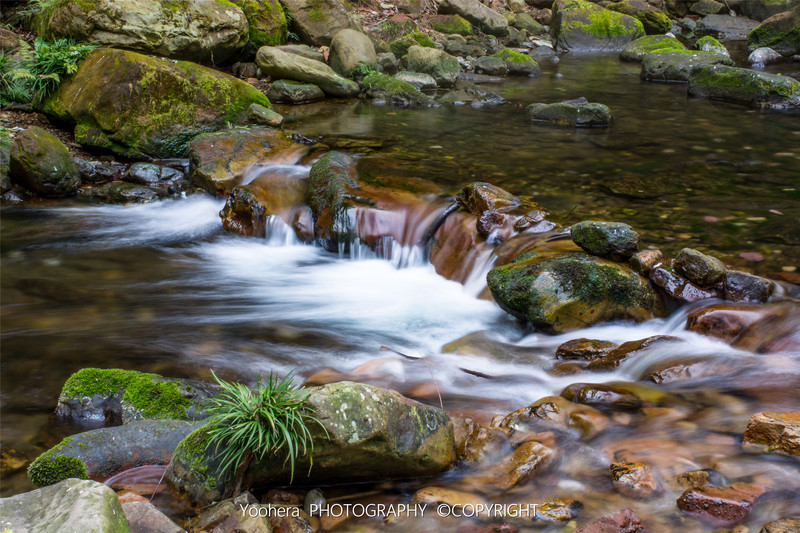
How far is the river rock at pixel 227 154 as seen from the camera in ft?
28.5

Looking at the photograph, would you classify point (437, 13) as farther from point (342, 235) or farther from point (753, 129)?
point (342, 235)

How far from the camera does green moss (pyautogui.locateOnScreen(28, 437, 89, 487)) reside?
3.23 meters

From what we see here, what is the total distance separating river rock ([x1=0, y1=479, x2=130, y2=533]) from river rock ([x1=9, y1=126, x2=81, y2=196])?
734cm

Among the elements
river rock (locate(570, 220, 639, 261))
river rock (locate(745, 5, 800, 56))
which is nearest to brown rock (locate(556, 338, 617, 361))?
river rock (locate(570, 220, 639, 261))

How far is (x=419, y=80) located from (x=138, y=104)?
24.9ft

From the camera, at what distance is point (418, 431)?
10.8ft

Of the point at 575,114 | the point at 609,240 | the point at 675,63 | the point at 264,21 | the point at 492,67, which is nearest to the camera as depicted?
the point at 609,240

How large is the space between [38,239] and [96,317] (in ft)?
8.50

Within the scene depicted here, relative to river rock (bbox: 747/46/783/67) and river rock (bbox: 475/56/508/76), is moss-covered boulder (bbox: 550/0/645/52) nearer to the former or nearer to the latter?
river rock (bbox: 747/46/783/67)

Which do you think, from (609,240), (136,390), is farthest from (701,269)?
(136,390)

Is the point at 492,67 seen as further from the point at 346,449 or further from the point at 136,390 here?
the point at 346,449

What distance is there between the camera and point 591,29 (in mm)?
22656

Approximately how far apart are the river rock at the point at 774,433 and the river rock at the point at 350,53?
12.9m

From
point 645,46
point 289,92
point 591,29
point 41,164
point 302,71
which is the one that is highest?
point 591,29
